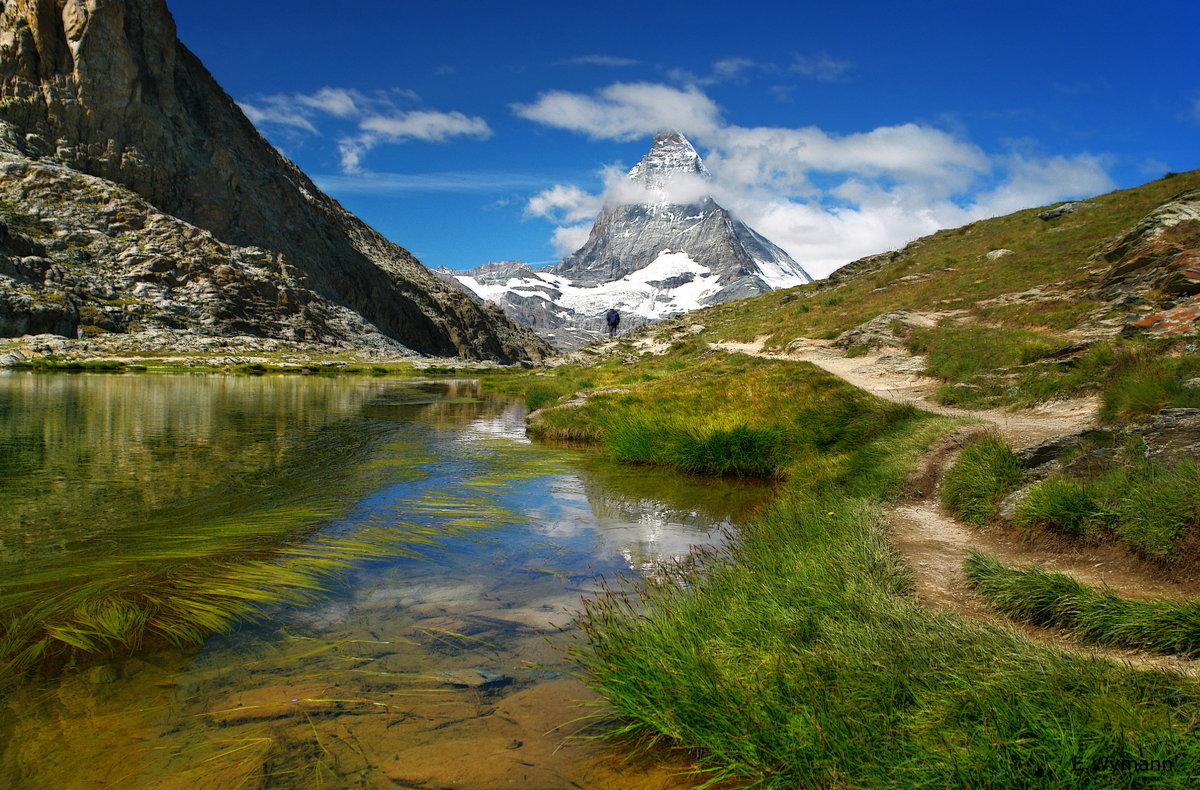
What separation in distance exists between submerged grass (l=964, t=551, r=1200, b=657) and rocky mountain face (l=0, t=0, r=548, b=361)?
299 ft

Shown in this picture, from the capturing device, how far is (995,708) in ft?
Result: 11.6

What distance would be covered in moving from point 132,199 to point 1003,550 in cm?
12871

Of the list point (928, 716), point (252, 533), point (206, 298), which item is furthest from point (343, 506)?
point (206, 298)

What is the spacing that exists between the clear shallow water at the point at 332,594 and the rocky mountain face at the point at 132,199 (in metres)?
78.4

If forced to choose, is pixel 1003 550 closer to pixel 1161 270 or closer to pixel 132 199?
pixel 1161 270

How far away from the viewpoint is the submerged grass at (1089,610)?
4164 mm

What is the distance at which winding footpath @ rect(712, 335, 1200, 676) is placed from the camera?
493cm

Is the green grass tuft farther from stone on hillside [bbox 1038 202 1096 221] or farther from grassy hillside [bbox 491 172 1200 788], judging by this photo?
stone on hillside [bbox 1038 202 1096 221]

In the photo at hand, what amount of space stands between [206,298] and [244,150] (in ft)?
185

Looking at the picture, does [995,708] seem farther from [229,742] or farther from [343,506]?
[343,506]

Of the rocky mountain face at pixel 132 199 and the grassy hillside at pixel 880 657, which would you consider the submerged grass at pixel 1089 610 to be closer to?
the grassy hillside at pixel 880 657

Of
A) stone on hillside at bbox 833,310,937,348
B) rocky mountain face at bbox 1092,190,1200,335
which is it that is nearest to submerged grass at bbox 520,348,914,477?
rocky mountain face at bbox 1092,190,1200,335

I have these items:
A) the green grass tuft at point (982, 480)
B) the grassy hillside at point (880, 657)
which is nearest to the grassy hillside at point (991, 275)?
the grassy hillside at point (880, 657)

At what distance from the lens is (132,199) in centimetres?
10169
